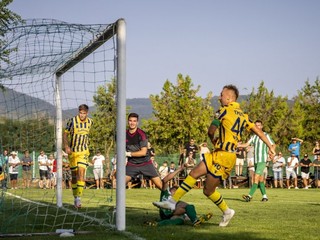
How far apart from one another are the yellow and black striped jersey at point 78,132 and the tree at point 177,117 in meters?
36.6

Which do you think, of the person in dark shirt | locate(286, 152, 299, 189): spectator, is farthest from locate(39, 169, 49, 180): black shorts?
locate(286, 152, 299, 189): spectator

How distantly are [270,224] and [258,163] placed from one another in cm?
727

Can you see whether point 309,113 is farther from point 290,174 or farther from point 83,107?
point 83,107

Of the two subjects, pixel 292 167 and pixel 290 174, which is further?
pixel 290 174

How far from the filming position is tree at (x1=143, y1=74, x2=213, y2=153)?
50.4 meters

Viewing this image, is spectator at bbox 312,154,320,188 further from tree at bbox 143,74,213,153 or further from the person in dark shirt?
tree at bbox 143,74,213,153

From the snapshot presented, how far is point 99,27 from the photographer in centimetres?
959

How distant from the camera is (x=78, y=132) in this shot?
13.4m

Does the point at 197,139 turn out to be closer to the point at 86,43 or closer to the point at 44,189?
the point at 44,189

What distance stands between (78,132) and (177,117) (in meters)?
37.5

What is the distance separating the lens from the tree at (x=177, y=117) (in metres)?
50.4

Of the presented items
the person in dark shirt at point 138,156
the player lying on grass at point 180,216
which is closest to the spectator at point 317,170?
the person in dark shirt at point 138,156

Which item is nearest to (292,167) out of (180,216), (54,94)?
(54,94)

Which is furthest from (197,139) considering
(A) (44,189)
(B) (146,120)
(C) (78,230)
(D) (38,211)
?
(C) (78,230)
